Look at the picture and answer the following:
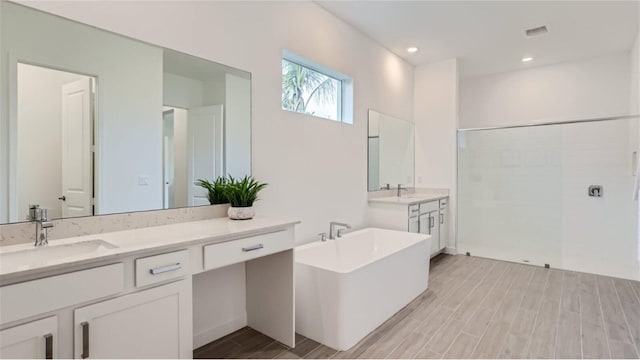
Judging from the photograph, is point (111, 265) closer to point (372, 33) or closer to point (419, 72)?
point (372, 33)

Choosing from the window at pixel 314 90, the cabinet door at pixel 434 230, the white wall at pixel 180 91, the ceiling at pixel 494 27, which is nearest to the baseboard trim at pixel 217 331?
the white wall at pixel 180 91

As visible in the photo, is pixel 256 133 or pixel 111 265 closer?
pixel 111 265

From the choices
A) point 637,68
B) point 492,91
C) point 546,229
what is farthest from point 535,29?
point 546,229

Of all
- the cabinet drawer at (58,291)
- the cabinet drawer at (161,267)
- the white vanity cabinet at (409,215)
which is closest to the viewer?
the cabinet drawer at (58,291)

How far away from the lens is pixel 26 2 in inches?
59.3

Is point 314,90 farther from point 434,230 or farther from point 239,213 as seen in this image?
point 434,230

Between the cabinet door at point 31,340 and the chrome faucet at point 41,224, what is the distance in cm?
50

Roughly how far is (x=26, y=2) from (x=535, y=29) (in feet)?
14.3

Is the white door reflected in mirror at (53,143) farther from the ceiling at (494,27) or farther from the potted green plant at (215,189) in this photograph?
the ceiling at (494,27)

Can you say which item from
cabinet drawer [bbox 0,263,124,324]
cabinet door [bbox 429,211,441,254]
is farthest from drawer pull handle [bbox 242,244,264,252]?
cabinet door [bbox 429,211,441,254]

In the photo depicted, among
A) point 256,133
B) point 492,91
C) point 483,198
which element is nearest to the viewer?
point 256,133

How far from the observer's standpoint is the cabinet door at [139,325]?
122 cm

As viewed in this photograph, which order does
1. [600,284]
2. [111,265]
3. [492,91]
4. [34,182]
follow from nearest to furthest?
[111,265], [34,182], [600,284], [492,91]

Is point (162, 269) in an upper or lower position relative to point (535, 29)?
lower
